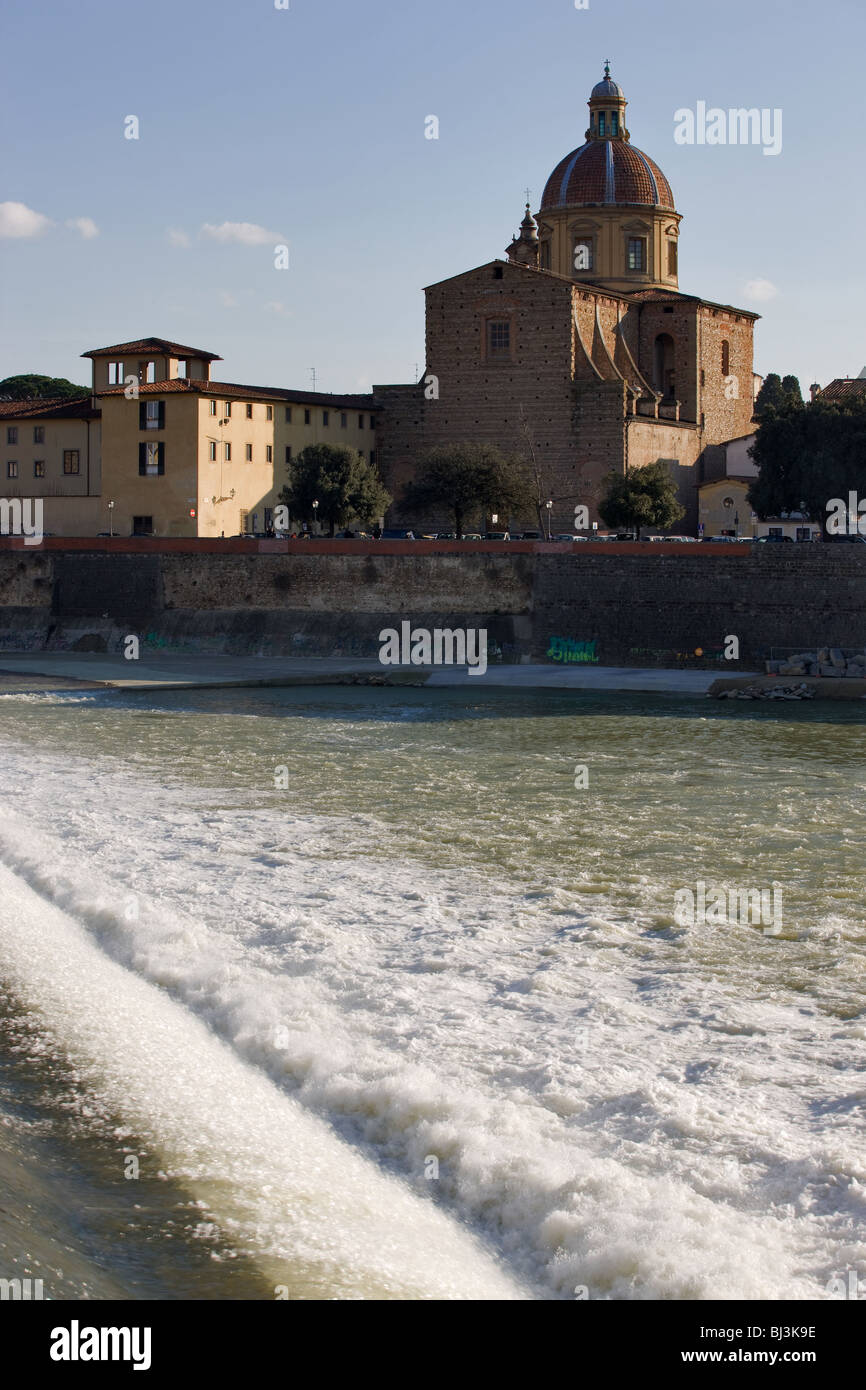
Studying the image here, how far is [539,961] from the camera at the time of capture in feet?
40.4

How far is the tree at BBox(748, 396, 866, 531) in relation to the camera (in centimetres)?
3875

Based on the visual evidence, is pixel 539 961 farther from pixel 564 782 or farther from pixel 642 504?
pixel 642 504

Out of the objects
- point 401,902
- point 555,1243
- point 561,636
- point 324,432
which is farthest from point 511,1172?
point 324,432

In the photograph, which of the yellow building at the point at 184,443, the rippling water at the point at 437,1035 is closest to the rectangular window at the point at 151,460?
the yellow building at the point at 184,443

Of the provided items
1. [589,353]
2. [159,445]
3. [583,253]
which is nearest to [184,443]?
[159,445]

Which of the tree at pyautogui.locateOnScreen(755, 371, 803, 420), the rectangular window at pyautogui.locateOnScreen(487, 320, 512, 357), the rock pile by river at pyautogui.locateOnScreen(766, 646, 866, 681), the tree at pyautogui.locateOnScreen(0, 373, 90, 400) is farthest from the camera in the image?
the tree at pyautogui.locateOnScreen(0, 373, 90, 400)

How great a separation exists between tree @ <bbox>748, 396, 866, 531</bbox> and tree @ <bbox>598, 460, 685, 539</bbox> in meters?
3.25

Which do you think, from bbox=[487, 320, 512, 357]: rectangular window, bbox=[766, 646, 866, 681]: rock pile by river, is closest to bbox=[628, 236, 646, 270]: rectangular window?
bbox=[487, 320, 512, 357]: rectangular window

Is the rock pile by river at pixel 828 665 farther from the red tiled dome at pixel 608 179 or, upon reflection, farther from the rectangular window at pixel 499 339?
the red tiled dome at pixel 608 179

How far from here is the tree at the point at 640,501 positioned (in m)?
44.1

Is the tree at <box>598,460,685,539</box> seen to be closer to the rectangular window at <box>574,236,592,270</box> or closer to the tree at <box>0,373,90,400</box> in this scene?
the rectangular window at <box>574,236,592,270</box>

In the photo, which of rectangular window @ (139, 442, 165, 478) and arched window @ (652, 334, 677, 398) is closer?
rectangular window @ (139, 442, 165, 478)
